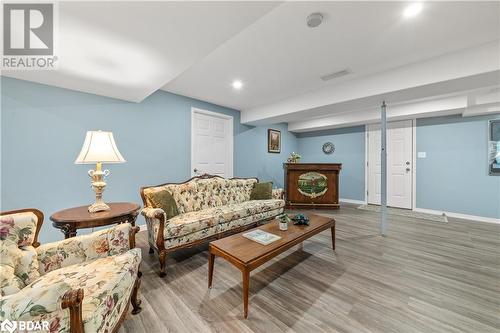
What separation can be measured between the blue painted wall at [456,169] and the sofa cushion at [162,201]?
213 inches

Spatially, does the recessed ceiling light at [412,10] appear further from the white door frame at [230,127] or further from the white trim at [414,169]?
the white trim at [414,169]

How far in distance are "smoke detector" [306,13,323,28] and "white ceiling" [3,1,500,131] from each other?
2.0 inches

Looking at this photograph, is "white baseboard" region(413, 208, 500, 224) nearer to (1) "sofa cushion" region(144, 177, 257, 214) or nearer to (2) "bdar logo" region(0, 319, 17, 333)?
(1) "sofa cushion" region(144, 177, 257, 214)

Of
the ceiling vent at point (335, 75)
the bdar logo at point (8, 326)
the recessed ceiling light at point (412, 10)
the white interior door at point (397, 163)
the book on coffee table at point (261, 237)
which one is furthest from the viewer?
the white interior door at point (397, 163)

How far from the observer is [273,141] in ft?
19.6

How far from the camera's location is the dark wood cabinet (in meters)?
5.02

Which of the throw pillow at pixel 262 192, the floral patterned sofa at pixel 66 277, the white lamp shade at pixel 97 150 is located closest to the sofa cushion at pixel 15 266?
the floral patterned sofa at pixel 66 277

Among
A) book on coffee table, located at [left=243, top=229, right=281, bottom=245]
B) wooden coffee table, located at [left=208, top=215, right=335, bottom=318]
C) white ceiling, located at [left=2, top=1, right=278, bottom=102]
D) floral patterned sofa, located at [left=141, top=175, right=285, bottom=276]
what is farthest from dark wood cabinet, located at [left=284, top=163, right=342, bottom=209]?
white ceiling, located at [left=2, top=1, right=278, bottom=102]

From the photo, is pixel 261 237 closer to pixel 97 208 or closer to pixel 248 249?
pixel 248 249

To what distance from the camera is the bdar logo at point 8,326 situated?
0.72 meters

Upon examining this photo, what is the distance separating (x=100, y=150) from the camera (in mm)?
1992

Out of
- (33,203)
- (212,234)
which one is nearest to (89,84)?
(33,203)

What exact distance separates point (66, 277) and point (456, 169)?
636 cm

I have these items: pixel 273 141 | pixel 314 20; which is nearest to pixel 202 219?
pixel 314 20
